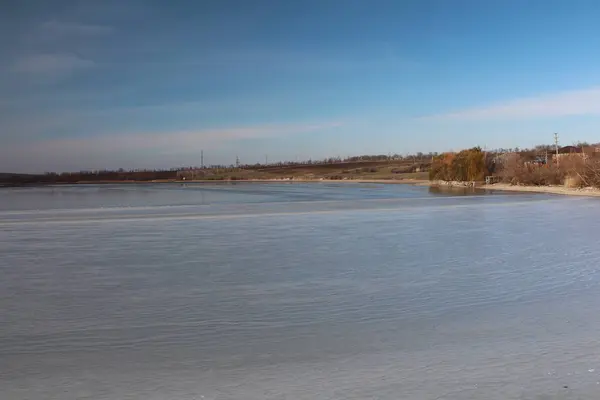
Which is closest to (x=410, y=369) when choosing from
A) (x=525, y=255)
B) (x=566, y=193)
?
(x=525, y=255)

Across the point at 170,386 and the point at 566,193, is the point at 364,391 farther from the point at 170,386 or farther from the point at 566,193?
the point at 566,193

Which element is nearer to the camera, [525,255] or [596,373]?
[596,373]

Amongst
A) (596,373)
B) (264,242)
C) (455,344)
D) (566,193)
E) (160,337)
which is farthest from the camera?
(566,193)

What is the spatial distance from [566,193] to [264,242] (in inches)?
1228

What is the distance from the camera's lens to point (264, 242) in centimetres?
1377

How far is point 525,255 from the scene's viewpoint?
10.9 metres

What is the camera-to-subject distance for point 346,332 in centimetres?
592

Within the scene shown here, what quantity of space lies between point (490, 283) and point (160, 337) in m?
4.64

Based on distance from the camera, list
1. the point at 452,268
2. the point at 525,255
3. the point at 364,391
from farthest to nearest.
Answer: the point at 525,255 < the point at 452,268 < the point at 364,391

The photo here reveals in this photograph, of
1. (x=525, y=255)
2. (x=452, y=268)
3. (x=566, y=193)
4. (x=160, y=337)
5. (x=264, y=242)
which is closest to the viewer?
(x=160, y=337)

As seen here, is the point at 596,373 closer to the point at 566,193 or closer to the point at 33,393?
the point at 33,393

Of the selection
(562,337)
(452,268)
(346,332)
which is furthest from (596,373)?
(452,268)

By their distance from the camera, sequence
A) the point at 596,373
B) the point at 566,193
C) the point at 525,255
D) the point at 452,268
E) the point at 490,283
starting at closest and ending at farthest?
1. the point at 596,373
2. the point at 490,283
3. the point at 452,268
4. the point at 525,255
5. the point at 566,193

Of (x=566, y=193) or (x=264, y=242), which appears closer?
(x=264, y=242)
